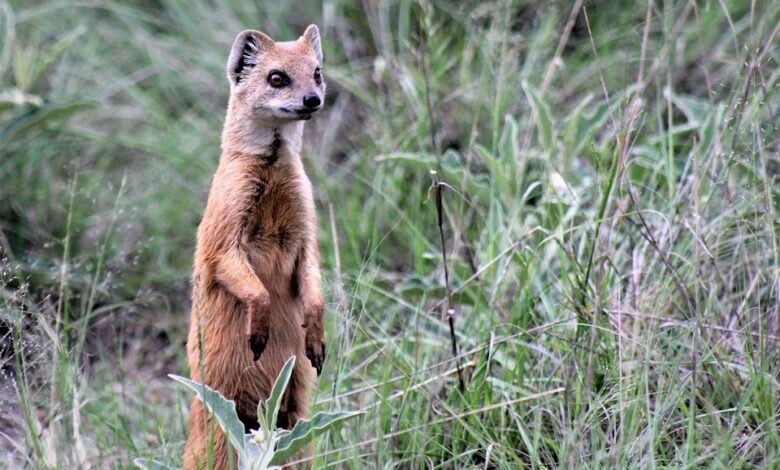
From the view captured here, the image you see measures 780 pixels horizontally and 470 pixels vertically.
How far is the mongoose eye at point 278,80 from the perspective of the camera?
312cm

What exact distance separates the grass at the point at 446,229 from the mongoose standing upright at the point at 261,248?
0.18 m

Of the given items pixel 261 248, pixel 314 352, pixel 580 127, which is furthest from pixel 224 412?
pixel 580 127

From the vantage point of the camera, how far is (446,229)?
15.6ft

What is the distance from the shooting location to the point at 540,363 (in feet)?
11.4

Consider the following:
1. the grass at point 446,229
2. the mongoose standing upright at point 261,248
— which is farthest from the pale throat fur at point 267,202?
the grass at point 446,229

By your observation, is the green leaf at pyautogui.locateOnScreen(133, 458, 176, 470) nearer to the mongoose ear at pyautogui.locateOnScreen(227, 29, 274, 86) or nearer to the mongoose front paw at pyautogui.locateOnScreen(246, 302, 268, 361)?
the mongoose front paw at pyautogui.locateOnScreen(246, 302, 268, 361)

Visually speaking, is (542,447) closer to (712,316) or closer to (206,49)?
(712,316)

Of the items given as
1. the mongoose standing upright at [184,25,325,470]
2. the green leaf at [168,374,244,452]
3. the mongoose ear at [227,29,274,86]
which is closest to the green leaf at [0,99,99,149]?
the mongoose ear at [227,29,274,86]

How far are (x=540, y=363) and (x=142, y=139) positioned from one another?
8.80ft

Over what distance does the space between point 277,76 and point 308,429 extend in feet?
3.53

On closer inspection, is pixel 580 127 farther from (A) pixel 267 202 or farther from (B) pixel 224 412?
(B) pixel 224 412

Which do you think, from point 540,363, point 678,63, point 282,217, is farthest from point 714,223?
point 678,63

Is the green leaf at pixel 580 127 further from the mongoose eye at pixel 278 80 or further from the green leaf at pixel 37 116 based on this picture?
the green leaf at pixel 37 116

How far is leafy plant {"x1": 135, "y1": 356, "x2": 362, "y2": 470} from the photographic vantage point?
103 inches
